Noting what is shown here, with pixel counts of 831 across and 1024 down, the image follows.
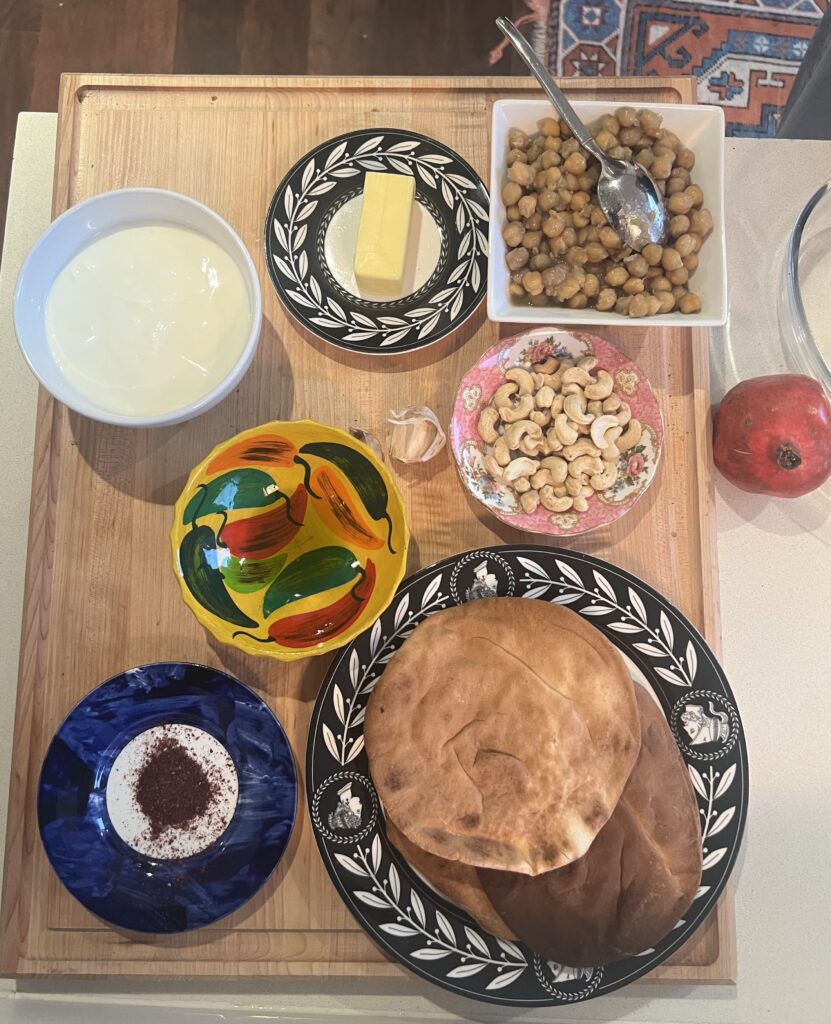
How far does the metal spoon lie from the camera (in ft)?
2.86

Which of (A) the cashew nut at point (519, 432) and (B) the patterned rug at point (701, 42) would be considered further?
(B) the patterned rug at point (701, 42)

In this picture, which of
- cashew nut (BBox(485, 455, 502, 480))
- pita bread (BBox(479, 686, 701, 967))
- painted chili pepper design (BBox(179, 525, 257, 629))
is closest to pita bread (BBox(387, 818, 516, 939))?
pita bread (BBox(479, 686, 701, 967))

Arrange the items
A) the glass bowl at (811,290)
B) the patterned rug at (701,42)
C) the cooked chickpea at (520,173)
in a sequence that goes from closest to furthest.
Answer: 1. the cooked chickpea at (520,173)
2. the glass bowl at (811,290)
3. the patterned rug at (701,42)

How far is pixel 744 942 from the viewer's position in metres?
0.91

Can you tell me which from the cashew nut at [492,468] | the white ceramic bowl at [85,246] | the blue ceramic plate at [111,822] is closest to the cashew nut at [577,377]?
the cashew nut at [492,468]

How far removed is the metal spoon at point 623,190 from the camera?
0.87 metres

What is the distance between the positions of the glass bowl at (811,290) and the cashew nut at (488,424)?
37cm

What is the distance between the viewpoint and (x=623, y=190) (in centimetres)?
87

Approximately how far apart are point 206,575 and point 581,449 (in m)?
0.40

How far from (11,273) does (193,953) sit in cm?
81

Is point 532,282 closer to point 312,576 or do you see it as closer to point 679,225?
point 679,225

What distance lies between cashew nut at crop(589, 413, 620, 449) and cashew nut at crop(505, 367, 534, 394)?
0.08 m

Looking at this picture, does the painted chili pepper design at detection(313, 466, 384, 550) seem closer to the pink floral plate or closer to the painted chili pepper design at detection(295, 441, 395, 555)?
the painted chili pepper design at detection(295, 441, 395, 555)

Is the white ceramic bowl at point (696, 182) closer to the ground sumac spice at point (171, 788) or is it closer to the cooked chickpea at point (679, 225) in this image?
the cooked chickpea at point (679, 225)
